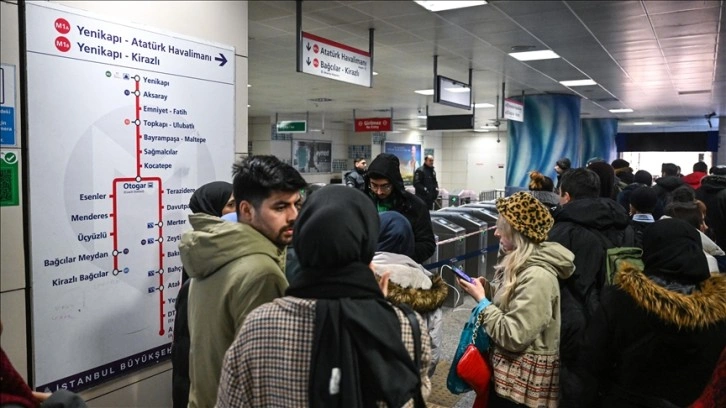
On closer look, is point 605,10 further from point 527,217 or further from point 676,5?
point 527,217

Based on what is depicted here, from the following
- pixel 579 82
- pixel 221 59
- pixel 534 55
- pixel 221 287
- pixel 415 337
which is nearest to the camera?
pixel 415 337

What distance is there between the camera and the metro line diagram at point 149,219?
2.80 meters

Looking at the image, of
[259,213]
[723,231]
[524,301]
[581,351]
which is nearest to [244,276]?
[259,213]

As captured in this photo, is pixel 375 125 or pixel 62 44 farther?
pixel 375 125

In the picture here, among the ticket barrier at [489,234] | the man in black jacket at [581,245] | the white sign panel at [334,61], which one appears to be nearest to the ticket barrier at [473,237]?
the ticket barrier at [489,234]

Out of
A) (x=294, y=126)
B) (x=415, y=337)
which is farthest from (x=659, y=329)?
(x=294, y=126)

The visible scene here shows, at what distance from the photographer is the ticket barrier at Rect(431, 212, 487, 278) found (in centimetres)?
740

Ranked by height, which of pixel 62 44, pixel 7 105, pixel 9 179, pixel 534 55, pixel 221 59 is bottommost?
pixel 9 179

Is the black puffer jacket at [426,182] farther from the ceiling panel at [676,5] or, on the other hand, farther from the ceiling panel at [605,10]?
the ceiling panel at [676,5]

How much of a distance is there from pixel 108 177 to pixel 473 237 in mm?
5527

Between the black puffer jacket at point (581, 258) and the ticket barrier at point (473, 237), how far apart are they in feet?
13.4

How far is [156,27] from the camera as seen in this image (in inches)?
119

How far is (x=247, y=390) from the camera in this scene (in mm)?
1356

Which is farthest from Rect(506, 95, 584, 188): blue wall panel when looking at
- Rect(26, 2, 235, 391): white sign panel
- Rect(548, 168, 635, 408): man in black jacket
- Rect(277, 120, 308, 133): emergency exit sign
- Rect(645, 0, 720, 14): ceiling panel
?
Rect(26, 2, 235, 391): white sign panel
